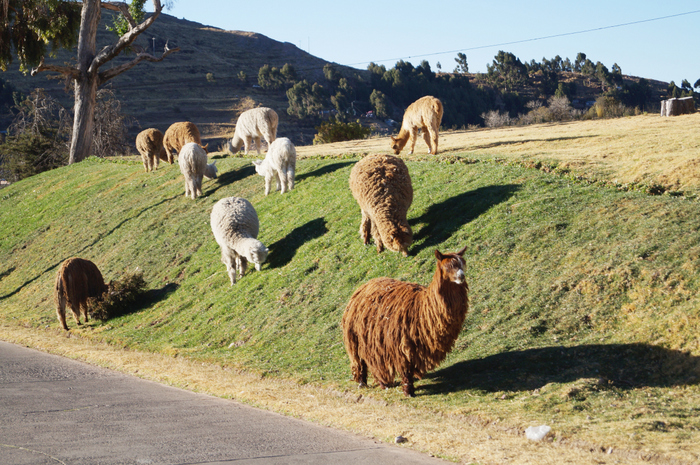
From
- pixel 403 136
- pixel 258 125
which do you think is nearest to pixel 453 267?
pixel 403 136

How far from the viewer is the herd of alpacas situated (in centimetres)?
849

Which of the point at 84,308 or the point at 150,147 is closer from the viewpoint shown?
the point at 84,308

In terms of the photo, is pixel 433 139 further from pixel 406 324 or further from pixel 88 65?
pixel 88 65

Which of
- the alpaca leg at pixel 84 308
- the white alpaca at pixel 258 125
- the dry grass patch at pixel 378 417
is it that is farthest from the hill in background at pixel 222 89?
the dry grass patch at pixel 378 417

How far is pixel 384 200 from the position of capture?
14.1 meters

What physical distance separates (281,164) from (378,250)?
766cm

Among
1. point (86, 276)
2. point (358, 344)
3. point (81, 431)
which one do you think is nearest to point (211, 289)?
point (86, 276)

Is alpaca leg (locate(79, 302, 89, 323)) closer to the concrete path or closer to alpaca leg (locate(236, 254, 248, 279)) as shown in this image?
alpaca leg (locate(236, 254, 248, 279))

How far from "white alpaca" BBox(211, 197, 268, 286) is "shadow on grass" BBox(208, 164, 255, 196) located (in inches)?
286

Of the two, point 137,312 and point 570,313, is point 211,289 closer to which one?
point 137,312

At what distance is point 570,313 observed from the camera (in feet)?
33.1

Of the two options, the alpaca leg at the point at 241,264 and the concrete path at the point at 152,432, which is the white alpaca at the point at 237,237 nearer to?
the alpaca leg at the point at 241,264

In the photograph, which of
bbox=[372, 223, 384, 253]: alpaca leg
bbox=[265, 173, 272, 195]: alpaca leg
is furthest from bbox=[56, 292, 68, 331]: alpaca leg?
bbox=[372, 223, 384, 253]: alpaca leg

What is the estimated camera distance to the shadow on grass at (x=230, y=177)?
24.6 m
